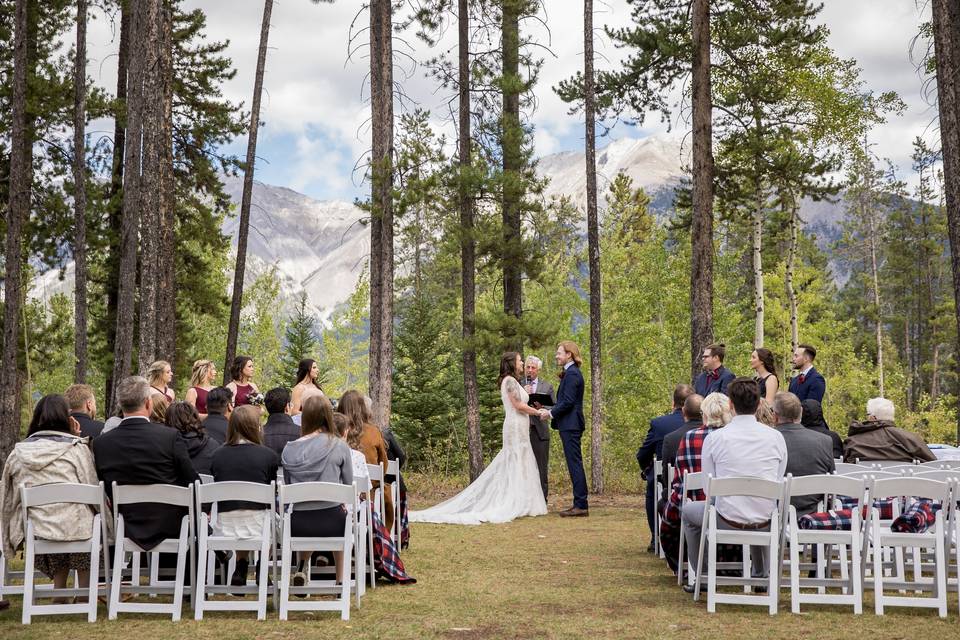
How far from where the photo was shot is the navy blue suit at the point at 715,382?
36.0 feet

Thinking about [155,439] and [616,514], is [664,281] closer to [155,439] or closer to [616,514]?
[616,514]

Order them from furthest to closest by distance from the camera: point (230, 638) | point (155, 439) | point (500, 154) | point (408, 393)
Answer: point (408, 393)
point (500, 154)
point (155, 439)
point (230, 638)

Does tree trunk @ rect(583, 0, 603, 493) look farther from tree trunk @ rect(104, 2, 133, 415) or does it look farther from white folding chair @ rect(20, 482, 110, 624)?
white folding chair @ rect(20, 482, 110, 624)

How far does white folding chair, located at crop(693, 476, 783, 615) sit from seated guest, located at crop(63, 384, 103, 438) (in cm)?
492

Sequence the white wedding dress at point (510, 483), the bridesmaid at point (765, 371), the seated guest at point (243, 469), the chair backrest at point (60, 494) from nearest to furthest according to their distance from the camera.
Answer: the chair backrest at point (60, 494)
the seated guest at point (243, 469)
the bridesmaid at point (765, 371)
the white wedding dress at point (510, 483)

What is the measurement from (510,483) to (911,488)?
7.46 meters

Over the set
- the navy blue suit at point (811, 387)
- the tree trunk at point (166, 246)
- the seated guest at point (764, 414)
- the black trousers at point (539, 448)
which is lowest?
the black trousers at point (539, 448)

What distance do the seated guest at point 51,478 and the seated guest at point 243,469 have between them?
91cm

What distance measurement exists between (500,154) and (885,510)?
1165 cm

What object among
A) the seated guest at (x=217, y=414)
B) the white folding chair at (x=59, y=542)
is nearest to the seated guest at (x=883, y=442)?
the seated guest at (x=217, y=414)

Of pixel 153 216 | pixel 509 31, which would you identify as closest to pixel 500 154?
pixel 509 31

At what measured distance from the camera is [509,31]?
1831cm

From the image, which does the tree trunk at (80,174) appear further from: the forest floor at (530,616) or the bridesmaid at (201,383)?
the forest floor at (530,616)

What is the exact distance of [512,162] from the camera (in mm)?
18094
